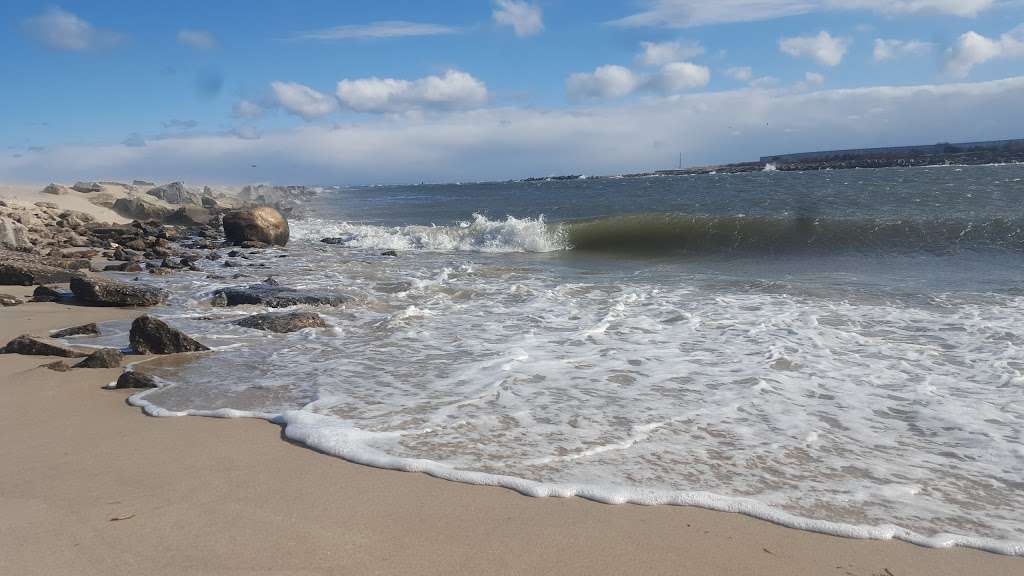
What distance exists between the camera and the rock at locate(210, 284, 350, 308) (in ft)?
30.5

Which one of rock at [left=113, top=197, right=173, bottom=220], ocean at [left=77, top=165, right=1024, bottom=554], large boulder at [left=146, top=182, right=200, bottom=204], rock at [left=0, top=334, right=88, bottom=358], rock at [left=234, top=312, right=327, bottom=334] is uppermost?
large boulder at [left=146, top=182, right=200, bottom=204]

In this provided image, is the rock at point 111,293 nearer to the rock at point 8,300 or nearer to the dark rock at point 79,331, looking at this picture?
the rock at point 8,300

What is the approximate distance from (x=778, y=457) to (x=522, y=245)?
1737 cm

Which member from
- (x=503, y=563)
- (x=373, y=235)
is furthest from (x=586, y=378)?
(x=373, y=235)

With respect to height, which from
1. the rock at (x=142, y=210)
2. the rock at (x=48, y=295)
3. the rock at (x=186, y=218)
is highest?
the rock at (x=142, y=210)

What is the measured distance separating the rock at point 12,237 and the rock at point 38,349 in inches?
398

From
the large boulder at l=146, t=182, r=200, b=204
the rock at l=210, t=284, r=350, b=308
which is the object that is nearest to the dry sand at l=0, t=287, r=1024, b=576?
the rock at l=210, t=284, r=350, b=308

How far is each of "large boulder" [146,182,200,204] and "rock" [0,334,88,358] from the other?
123ft

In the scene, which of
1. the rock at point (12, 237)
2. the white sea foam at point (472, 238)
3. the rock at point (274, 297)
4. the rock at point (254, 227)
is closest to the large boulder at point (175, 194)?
the white sea foam at point (472, 238)

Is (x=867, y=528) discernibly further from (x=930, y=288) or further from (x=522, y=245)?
(x=522, y=245)

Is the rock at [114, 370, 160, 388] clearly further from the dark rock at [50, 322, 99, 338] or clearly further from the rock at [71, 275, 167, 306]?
the rock at [71, 275, 167, 306]

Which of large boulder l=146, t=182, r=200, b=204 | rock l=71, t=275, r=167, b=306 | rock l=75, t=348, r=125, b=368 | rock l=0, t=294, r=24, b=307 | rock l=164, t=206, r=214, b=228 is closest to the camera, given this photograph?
rock l=75, t=348, r=125, b=368

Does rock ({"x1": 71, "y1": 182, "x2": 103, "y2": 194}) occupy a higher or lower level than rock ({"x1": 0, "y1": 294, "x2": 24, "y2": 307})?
higher

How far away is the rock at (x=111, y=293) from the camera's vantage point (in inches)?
357
